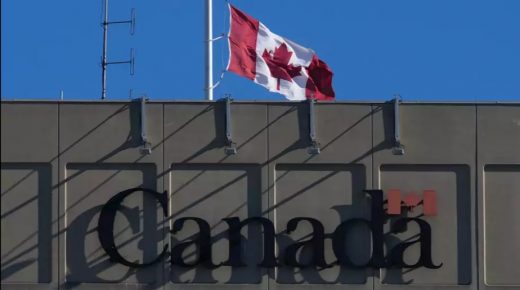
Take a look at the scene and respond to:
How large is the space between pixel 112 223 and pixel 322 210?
12.8 feet

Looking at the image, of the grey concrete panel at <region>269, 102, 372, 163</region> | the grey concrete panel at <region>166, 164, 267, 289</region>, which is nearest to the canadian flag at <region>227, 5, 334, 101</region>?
the grey concrete panel at <region>269, 102, 372, 163</region>

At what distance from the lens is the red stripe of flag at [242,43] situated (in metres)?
27.5

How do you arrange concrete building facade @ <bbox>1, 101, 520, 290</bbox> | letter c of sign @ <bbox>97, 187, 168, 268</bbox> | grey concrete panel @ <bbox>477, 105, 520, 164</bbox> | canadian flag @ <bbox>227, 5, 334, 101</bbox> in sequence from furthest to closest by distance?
canadian flag @ <bbox>227, 5, 334, 101</bbox> < grey concrete panel @ <bbox>477, 105, 520, 164</bbox> < concrete building facade @ <bbox>1, 101, 520, 290</bbox> < letter c of sign @ <bbox>97, 187, 168, 268</bbox>

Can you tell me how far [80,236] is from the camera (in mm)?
24016

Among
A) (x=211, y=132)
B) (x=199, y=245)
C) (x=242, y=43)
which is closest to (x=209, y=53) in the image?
(x=242, y=43)

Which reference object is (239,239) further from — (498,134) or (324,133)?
(498,134)

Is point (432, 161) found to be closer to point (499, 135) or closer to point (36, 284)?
point (499, 135)

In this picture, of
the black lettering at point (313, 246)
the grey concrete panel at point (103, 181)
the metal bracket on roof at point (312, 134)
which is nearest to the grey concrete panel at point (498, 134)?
the metal bracket on roof at point (312, 134)

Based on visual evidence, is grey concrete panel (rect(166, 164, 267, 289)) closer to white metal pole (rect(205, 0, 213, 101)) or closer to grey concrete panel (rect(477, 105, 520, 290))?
white metal pole (rect(205, 0, 213, 101))

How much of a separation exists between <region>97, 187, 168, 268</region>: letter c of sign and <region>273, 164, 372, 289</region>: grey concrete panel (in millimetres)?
2115

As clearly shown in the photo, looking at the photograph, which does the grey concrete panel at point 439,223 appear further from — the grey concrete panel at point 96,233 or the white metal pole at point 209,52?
the white metal pole at point 209,52

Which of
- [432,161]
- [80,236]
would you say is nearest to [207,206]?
[80,236]

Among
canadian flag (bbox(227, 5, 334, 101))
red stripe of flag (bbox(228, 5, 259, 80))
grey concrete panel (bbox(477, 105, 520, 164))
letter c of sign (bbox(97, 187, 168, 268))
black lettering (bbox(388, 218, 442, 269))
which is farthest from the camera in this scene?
canadian flag (bbox(227, 5, 334, 101))

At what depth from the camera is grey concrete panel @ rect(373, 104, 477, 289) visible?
2428cm
